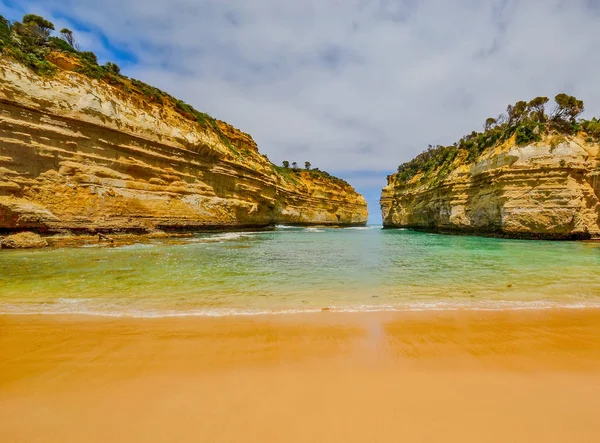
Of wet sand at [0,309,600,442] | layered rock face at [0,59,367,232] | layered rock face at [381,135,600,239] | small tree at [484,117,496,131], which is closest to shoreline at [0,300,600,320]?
wet sand at [0,309,600,442]

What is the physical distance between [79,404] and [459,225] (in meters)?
29.7

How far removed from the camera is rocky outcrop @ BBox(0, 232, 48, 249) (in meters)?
11.9

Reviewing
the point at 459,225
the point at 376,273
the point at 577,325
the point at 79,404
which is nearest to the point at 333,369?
the point at 79,404

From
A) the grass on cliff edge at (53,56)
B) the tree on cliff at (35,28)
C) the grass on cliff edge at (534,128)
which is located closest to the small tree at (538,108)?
the grass on cliff edge at (534,128)

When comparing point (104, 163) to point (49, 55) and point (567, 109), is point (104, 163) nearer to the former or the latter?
point (49, 55)

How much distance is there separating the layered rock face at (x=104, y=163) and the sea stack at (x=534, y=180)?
68.3ft

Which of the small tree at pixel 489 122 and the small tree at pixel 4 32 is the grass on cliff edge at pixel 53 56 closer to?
the small tree at pixel 4 32

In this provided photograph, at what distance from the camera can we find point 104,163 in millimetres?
16844

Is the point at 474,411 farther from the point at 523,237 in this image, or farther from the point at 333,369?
the point at 523,237

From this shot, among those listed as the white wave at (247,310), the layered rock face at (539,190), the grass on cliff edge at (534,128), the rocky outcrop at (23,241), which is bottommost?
the white wave at (247,310)

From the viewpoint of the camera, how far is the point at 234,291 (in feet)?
18.4

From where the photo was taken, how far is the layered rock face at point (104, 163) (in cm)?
1353

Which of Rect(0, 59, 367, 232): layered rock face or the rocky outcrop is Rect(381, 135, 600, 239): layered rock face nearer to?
Rect(0, 59, 367, 232): layered rock face

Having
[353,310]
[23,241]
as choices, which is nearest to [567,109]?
[353,310]
